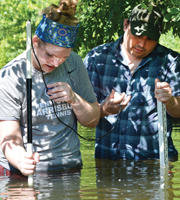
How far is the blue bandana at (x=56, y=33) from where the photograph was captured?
330cm

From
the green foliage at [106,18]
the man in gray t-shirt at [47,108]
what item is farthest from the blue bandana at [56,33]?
the green foliage at [106,18]

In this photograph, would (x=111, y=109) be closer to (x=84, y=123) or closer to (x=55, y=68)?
(x=84, y=123)

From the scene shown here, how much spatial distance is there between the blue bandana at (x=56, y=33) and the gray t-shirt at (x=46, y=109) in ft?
0.81

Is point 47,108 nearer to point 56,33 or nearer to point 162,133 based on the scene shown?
point 56,33

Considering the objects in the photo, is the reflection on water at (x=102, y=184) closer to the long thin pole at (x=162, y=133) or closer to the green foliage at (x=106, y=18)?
the long thin pole at (x=162, y=133)

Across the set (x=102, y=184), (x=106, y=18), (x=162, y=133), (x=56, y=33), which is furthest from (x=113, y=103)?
(x=106, y=18)

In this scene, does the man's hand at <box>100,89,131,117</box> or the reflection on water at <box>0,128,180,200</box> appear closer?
the reflection on water at <box>0,128,180,200</box>

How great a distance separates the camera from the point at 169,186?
11.9ft

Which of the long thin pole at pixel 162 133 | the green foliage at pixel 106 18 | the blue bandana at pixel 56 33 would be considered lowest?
the long thin pole at pixel 162 133

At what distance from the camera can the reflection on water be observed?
3283mm

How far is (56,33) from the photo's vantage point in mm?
3301

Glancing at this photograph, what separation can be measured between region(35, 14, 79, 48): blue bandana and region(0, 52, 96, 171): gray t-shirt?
25 cm

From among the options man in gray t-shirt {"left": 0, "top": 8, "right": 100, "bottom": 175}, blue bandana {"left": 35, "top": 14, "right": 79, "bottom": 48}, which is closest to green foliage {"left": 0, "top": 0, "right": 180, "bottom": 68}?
blue bandana {"left": 35, "top": 14, "right": 79, "bottom": 48}

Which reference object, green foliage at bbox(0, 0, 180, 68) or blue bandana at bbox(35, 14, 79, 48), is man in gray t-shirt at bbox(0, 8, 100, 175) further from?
green foliage at bbox(0, 0, 180, 68)
